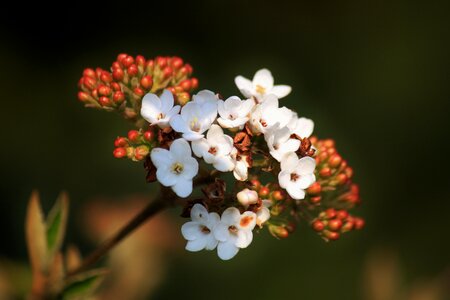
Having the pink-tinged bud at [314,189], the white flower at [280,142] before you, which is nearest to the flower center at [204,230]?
the white flower at [280,142]

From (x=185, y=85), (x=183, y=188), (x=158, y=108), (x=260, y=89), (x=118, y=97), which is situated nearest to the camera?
(x=183, y=188)

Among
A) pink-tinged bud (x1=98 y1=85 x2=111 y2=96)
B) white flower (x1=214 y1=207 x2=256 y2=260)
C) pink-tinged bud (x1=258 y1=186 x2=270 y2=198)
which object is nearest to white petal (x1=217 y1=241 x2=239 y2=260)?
white flower (x1=214 y1=207 x2=256 y2=260)

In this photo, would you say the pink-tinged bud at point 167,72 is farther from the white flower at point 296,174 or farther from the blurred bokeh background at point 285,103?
the blurred bokeh background at point 285,103

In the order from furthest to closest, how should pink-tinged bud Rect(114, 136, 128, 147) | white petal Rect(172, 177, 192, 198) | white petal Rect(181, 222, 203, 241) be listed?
1. pink-tinged bud Rect(114, 136, 128, 147)
2. white petal Rect(181, 222, 203, 241)
3. white petal Rect(172, 177, 192, 198)

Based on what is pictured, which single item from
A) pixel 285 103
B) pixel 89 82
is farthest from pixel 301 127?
pixel 285 103

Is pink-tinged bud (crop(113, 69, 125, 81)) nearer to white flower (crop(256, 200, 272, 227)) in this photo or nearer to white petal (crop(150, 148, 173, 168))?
white petal (crop(150, 148, 173, 168))

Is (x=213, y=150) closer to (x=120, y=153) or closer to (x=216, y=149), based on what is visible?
(x=216, y=149)

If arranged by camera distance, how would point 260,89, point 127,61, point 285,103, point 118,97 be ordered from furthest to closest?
point 285,103 < point 260,89 < point 127,61 < point 118,97
